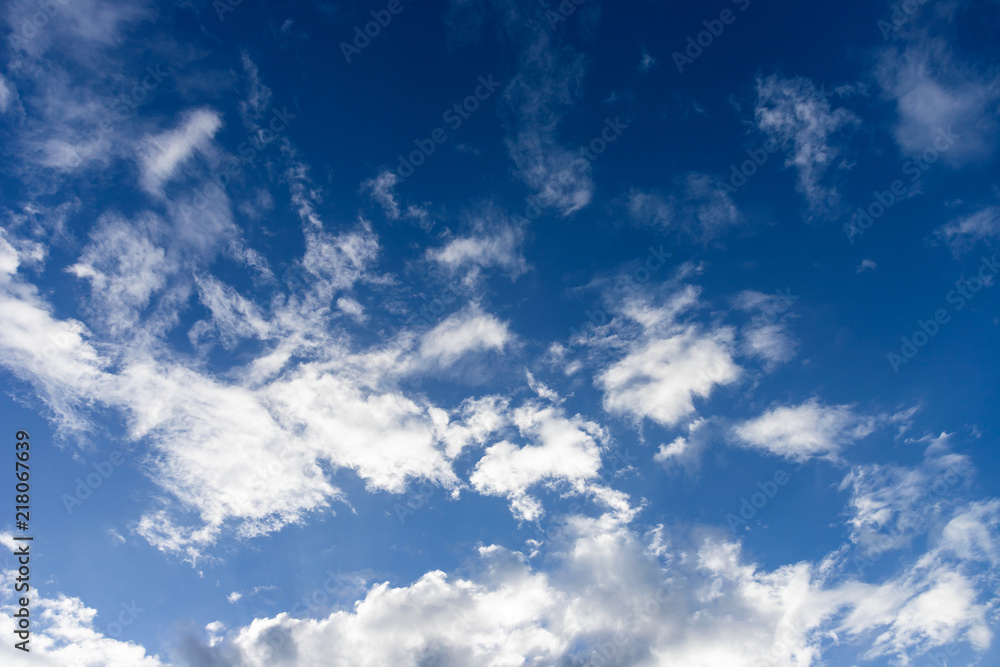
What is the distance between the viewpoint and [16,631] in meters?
64.8

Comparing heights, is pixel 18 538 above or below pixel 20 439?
below

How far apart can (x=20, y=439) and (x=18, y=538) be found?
1040 centimetres

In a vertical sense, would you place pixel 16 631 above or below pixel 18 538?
below

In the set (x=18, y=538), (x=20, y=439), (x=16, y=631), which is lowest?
(x=16, y=631)

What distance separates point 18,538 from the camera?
208 feet

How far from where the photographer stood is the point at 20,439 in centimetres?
6556

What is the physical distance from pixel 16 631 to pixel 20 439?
811 inches

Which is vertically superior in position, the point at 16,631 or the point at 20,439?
the point at 20,439

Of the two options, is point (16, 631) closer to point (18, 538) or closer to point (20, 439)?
point (18, 538)

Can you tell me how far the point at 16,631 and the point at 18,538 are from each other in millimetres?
10759

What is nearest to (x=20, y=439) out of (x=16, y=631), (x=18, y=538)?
(x=18, y=538)
